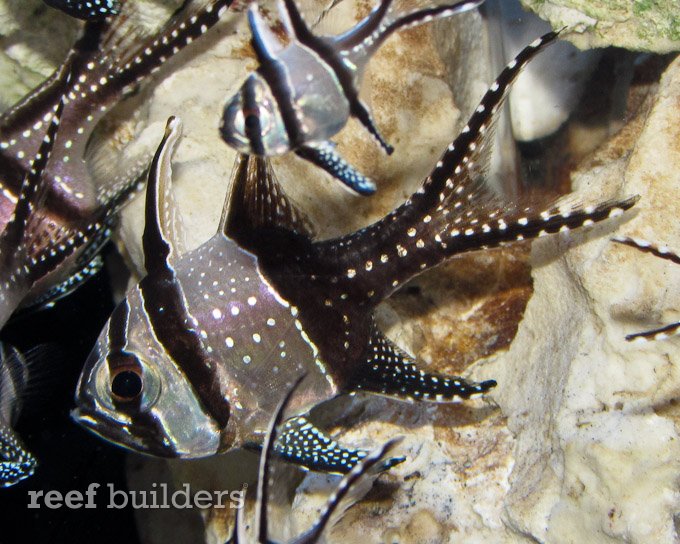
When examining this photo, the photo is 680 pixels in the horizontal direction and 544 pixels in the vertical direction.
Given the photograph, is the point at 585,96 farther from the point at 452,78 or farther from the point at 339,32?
the point at 339,32

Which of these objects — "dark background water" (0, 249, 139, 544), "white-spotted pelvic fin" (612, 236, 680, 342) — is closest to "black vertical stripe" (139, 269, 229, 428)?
"white-spotted pelvic fin" (612, 236, 680, 342)

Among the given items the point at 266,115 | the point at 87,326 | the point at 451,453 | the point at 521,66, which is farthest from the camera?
the point at 87,326

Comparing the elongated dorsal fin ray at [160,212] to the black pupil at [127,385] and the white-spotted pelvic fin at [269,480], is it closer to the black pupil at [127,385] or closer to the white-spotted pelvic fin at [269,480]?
the black pupil at [127,385]

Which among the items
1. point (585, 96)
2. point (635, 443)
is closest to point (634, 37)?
point (585, 96)

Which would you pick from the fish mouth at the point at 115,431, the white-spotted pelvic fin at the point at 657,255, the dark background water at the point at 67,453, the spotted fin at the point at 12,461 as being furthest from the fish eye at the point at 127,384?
the dark background water at the point at 67,453

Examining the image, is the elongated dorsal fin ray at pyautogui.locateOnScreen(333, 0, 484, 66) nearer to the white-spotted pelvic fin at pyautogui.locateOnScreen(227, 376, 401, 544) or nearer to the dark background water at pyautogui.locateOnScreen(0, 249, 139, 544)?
the white-spotted pelvic fin at pyautogui.locateOnScreen(227, 376, 401, 544)

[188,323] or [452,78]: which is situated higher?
[452,78]
